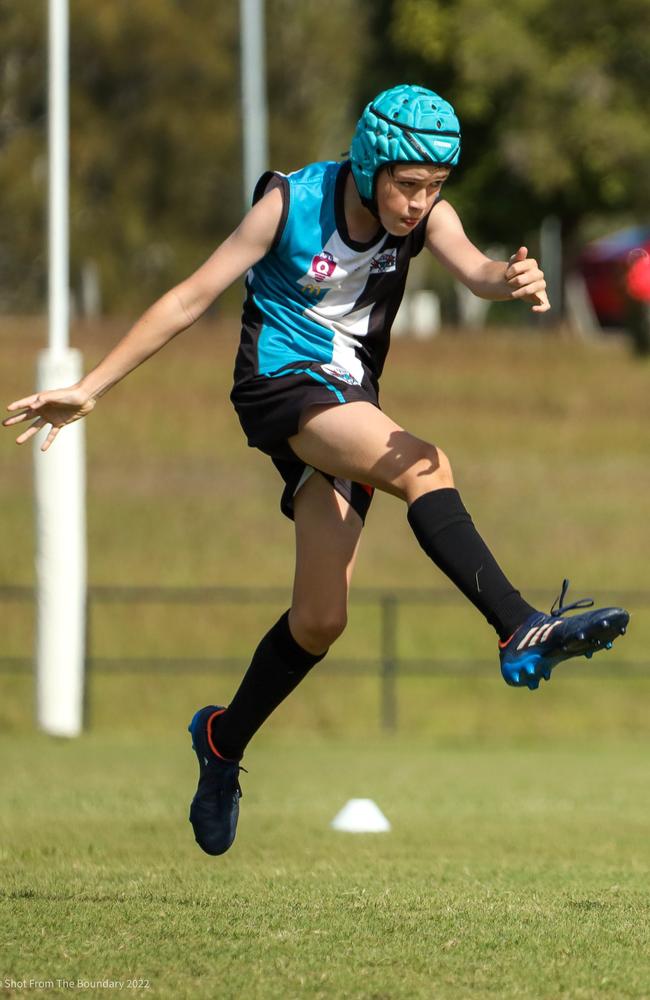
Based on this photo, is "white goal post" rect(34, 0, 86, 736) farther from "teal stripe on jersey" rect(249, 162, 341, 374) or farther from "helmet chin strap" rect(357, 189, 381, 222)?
"helmet chin strap" rect(357, 189, 381, 222)

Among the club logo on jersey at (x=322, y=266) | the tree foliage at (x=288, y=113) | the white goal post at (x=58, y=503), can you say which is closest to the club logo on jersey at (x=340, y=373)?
the club logo on jersey at (x=322, y=266)

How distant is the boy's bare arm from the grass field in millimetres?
1786

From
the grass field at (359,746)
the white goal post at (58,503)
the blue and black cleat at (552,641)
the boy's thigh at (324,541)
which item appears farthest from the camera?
the white goal post at (58,503)

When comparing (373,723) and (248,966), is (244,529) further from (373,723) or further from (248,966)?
(248,966)

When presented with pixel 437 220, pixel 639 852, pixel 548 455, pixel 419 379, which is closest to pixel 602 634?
pixel 437 220

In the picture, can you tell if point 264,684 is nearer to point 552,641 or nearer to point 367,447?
point 367,447

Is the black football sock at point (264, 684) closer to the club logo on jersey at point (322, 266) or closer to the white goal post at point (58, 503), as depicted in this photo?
the club logo on jersey at point (322, 266)

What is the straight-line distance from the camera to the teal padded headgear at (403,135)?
510cm

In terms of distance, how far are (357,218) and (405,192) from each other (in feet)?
0.76

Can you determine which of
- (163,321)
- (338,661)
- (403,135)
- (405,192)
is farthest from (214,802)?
(338,661)

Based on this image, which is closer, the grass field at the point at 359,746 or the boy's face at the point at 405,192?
the grass field at the point at 359,746

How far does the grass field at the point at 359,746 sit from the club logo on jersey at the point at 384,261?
6.32 ft

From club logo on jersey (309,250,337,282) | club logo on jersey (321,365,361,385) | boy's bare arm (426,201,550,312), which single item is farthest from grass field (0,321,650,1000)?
club logo on jersey (309,250,337,282)

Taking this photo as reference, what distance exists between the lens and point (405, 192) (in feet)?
17.0
